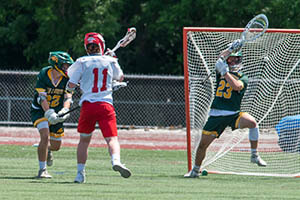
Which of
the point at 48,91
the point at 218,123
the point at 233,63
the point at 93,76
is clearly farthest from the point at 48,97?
the point at 233,63

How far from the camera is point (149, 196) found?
6781 mm

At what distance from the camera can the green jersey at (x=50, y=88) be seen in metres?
8.53

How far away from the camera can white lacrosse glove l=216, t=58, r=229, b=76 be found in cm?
846

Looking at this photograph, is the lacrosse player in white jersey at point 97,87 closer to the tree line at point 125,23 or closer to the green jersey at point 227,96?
the green jersey at point 227,96

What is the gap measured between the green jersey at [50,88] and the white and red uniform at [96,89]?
987 mm

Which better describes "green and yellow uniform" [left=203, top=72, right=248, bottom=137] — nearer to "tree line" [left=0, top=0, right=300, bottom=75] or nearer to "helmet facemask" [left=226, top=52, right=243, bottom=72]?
"helmet facemask" [left=226, top=52, right=243, bottom=72]

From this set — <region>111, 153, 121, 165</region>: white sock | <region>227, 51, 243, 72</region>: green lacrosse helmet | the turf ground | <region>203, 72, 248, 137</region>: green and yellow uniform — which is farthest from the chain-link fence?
<region>111, 153, 121, 165</region>: white sock

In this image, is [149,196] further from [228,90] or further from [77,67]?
[228,90]

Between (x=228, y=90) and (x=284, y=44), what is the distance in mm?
1848

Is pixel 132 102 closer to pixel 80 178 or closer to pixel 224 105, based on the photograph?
pixel 224 105

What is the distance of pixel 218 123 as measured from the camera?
886cm

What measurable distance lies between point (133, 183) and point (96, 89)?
125 cm

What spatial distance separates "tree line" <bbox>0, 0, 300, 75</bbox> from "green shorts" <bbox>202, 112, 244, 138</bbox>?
10.2m

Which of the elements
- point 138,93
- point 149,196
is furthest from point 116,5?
point 149,196
